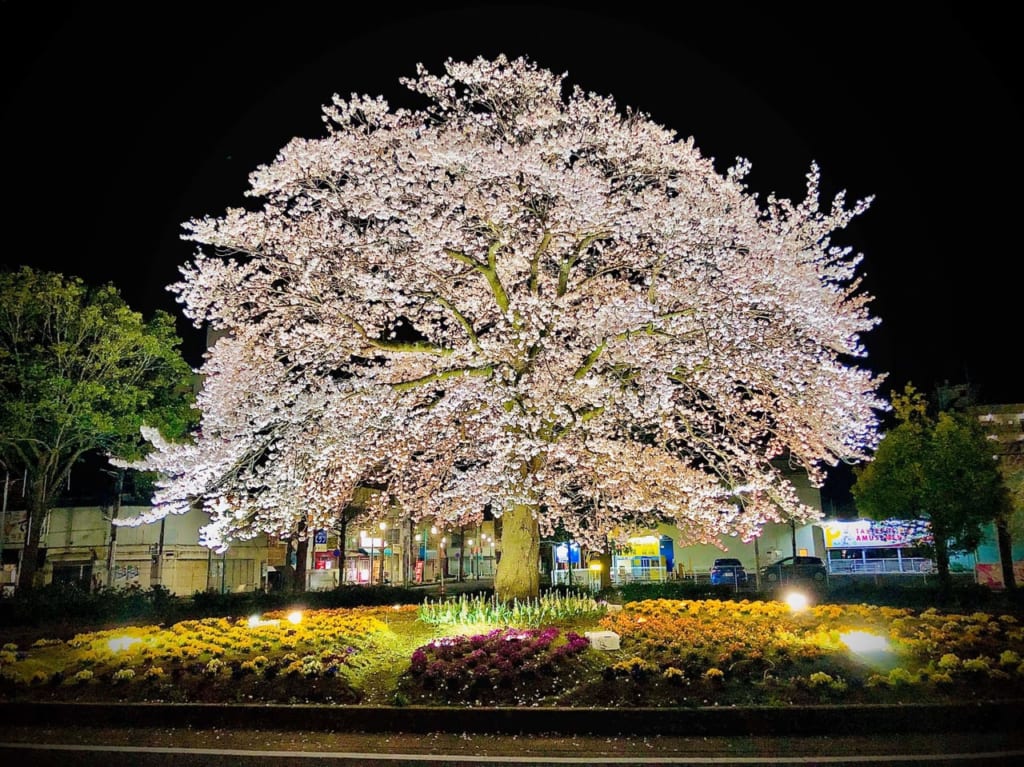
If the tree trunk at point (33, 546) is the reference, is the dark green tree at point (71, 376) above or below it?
above

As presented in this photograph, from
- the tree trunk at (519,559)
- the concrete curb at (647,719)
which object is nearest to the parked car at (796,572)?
the tree trunk at (519,559)

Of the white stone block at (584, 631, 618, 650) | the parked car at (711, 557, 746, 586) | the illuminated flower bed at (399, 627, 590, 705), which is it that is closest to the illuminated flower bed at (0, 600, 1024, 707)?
the illuminated flower bed at (399, 627, 590, 705)

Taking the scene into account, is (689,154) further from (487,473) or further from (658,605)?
(658,605)

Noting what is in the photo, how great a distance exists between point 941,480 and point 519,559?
16.8 metres

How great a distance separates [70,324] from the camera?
24141 mm

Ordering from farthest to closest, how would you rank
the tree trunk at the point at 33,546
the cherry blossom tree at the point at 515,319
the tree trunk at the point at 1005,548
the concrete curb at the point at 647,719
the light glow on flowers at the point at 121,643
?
the tree trunk at the point at 1005,548 → the tree trunk at the point at 33,546 → the cherry blossom tree at the point at 515,319 → the light glow on flowers at the point at 121,643 → the concrete curb at the point at 647,719

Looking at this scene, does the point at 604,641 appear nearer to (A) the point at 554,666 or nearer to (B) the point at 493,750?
(A) the point at 554,666

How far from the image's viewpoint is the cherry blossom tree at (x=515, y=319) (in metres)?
13.8

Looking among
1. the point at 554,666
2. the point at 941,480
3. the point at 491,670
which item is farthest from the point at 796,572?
the point at 491,670

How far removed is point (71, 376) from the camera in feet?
81.6

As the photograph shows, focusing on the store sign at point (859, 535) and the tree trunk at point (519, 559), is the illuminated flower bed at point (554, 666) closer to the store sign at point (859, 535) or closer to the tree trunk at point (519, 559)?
the tree trunk at point (519, 559)

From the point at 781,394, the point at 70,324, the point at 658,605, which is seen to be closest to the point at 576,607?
the point at 658,605

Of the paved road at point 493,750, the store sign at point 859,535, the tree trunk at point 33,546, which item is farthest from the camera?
the store sign at point 859,535

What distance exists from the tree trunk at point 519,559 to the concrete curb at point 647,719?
23.0 ft
